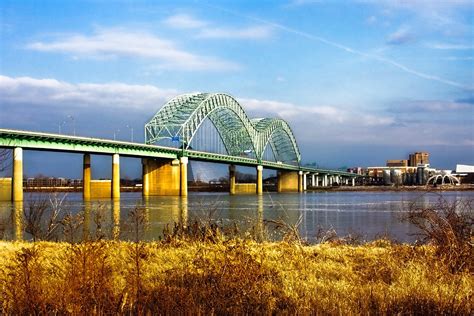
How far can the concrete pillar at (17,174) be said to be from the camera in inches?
2640

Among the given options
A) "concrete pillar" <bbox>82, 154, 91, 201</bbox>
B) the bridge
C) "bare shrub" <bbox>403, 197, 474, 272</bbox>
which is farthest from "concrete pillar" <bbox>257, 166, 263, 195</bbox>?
"bare shrub" <bbox>403, 197, 474, 272</bbox>

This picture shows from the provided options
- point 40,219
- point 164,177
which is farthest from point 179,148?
point 40,219

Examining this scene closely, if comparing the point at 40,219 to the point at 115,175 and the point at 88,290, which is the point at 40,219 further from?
the point at 115,175

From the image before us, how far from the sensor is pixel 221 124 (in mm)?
141625

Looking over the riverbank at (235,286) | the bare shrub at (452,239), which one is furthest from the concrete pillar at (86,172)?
the bare shrub at (452,239)

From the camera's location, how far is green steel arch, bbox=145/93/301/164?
120m

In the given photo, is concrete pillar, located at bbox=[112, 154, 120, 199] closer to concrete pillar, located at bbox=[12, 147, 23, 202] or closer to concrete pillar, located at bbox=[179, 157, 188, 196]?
concrete pillar, located at bbox=[179, 157, 188, 196]

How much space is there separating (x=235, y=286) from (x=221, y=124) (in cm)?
13461

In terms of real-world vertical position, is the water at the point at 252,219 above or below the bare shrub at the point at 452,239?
below

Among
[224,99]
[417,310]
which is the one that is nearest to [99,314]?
[417,310]

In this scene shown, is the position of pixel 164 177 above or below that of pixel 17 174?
below

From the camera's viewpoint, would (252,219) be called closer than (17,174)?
Yes

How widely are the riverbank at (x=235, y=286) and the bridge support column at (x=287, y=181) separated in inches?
6052

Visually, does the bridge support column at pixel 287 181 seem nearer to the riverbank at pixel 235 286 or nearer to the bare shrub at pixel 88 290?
the riverbank at pixel 235 286
